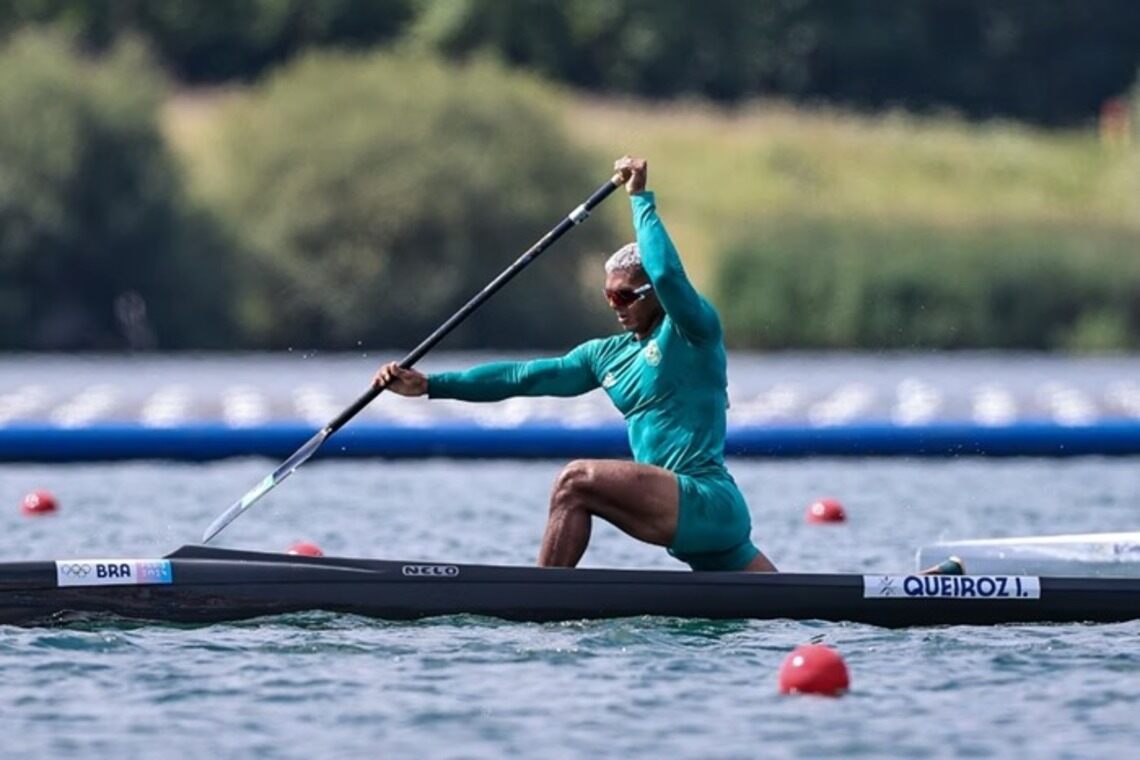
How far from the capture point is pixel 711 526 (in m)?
9.66

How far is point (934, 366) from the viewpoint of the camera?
32.3 metres

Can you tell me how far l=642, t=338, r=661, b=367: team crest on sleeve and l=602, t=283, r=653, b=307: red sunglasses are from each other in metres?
0.18

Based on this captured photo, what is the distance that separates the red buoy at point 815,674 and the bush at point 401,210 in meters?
30.6

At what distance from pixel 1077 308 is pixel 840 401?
14648mm

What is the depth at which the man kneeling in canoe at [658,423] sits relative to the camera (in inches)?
375

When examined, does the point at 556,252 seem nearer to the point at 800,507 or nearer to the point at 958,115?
the point at 958,115

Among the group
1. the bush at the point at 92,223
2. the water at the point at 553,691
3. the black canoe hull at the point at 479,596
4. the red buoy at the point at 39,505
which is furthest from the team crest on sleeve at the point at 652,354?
the bush at the point at 92,223

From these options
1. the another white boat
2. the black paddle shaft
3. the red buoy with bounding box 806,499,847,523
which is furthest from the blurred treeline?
the black paddle shaft

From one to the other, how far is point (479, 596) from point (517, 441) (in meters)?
8.77

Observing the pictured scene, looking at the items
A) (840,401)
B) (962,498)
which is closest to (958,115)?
(840,401)

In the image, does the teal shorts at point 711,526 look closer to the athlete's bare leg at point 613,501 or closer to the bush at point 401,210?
the athlete's bare leg at point 613,501

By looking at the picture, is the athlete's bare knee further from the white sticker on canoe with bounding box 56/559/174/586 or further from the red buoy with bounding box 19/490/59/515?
the red buoy with bounding box 19/490/59/515

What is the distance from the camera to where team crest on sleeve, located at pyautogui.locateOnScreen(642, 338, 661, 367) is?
382 inches

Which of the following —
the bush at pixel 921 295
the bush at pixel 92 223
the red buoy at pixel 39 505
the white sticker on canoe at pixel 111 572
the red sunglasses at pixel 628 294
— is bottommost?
the white sticker on canoe at pixel 111 572
